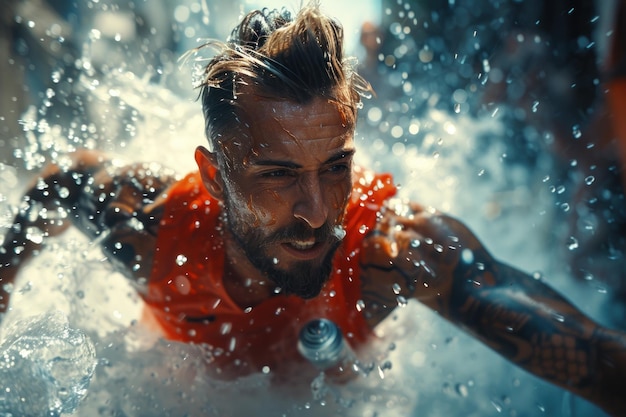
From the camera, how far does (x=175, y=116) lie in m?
3.88

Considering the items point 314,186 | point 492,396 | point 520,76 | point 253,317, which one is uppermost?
point 520,76

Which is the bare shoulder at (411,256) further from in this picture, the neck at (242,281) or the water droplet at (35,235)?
the water droplet at (35,235)

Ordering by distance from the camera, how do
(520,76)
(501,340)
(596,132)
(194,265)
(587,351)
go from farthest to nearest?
1. (520,76)
2. (596,132)
3. (194,265)
4. (501,340)
5. (587,351)

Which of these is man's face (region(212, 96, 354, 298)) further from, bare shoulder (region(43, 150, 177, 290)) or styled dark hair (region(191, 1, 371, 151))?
bare shoulder (region(43, 150, 177, 290))

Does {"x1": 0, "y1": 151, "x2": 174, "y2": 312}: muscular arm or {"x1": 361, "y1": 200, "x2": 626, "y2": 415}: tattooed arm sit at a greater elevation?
{"x1": 361, "y1": 200, "x2": 626, "y2": 415}: tattooed arm

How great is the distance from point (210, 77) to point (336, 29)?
0.49 meters

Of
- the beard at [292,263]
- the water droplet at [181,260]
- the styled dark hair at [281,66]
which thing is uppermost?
the styled dark hair at [281,66]

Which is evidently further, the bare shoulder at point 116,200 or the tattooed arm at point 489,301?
the bare shoulder at point 116,200

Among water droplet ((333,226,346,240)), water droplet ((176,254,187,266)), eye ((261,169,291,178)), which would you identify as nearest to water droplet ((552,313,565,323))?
water droplet ((333,226,346,240))

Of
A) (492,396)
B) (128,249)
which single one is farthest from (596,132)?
(128,249)

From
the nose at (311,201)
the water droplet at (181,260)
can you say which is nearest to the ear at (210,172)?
the water droplet at (181,260)

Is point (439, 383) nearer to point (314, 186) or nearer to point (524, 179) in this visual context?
point (314, 186)

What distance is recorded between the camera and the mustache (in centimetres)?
192

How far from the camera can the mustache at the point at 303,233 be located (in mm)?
1921
